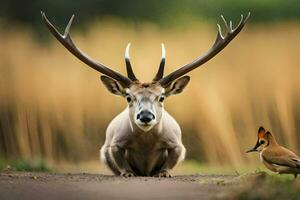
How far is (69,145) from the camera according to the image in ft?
24.5

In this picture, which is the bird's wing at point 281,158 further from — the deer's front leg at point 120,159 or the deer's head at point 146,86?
the deer's front leg at point 120,159

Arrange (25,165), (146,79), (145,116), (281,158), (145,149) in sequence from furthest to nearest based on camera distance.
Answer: (146,79)
(25,165)
(145,149)
(145,116)
(281,158)

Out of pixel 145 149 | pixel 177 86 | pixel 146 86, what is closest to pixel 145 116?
pixel 146 86

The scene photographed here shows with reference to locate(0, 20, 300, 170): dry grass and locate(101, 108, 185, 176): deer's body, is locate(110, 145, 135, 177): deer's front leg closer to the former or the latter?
locate(101, 108, 185, 176): deer's body

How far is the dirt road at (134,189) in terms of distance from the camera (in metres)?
4.60

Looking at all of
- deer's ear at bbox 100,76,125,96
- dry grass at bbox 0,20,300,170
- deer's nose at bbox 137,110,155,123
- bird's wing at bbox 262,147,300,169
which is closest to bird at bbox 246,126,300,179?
bird's wing at bbox 262,147,300,169

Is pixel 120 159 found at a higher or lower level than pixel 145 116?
lower

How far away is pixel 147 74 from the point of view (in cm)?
750

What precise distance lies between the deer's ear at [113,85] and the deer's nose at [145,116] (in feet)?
1.35

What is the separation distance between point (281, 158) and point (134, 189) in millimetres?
880

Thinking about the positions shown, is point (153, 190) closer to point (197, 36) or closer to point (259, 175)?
point (259, 175)

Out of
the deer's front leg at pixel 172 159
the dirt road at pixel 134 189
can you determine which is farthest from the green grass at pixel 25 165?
the dirt road at pixel 134 189

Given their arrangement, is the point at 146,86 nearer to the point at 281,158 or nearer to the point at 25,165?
the point at 281,158

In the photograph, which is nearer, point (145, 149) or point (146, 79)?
point (145, 149)
